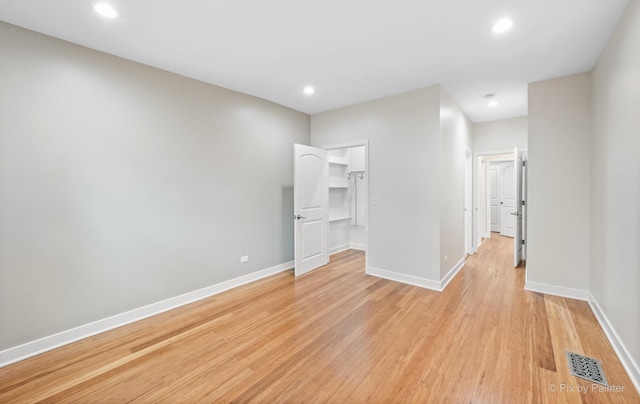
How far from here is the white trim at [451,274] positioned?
11.9ft

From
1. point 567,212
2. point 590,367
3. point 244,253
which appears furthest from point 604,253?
point 244,253

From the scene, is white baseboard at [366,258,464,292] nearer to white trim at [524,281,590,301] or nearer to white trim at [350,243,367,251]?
white trim at [524,281,590,301]

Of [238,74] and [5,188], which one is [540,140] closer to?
[238,74]

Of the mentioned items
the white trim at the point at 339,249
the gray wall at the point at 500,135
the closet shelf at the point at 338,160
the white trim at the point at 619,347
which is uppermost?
the gray wall at the point at 500,135

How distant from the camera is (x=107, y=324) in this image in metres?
2.63

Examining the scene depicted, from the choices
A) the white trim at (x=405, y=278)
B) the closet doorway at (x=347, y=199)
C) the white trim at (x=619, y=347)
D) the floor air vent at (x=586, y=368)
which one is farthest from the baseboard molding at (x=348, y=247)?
the floor air vent at (x=586, y=368)

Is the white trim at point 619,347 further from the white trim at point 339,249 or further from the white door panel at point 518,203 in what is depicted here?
the white trim at point 339,249

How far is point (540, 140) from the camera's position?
339cm

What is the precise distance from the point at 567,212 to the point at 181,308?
4818 millimetres

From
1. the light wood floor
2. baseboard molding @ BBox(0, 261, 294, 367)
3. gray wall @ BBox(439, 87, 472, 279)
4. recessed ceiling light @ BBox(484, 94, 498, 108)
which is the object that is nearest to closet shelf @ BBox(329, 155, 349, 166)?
gray wall @ BBox(439, 87, 472, 279)

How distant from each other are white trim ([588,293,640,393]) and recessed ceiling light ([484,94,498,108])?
9.43ft

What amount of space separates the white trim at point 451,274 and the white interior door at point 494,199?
4.13m

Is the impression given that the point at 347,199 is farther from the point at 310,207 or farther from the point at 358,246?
the point at 310,207

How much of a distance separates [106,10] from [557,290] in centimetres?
549
